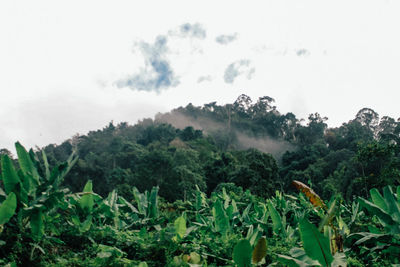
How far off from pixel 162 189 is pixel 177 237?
68.7 ft

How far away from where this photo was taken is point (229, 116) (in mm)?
49469

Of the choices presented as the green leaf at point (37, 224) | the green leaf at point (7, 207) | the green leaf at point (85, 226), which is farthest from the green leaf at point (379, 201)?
the green leaf at point (7, 207)

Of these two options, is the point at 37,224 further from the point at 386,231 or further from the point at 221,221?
the point at 386,231

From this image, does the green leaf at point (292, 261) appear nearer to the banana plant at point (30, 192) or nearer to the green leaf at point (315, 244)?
the green leaf at point (315, 244)

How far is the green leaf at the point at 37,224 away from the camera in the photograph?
7.78 ft

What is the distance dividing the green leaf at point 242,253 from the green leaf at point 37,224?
61.1 inches

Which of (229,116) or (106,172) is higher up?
(229,116)

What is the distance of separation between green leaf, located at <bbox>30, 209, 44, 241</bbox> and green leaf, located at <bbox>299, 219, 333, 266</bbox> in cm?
197

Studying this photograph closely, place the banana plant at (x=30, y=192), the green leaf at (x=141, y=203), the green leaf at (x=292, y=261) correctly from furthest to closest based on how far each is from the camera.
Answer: the green leaf at (x=141, y=203), the banana plant at (x=30, y=192), the green leaf at (x=292, y=261)

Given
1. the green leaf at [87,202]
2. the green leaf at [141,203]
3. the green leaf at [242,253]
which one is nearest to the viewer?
the green leaf at [242,253]

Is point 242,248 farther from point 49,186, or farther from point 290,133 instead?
point 290,133

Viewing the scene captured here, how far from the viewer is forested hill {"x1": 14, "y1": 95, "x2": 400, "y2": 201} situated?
1914 cm

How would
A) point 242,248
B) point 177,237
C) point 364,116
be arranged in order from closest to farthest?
point 242,248 < point 177,237 < point 364,116

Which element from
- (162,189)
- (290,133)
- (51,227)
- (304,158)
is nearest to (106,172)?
(162,189)
